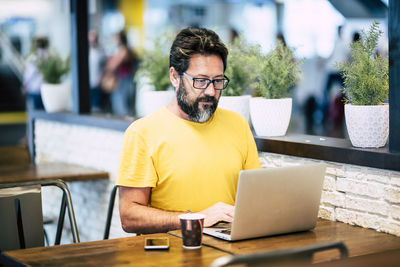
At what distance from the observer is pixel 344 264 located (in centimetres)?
162

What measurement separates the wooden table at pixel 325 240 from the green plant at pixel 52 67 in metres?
3.00

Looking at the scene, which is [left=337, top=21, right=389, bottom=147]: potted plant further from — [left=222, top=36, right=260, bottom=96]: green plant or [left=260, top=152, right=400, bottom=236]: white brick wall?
[left=222, top=36, right=260, bottom=96]: green plant

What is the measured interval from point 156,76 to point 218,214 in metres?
1.75

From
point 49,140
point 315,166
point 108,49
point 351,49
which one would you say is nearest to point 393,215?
point 315,166

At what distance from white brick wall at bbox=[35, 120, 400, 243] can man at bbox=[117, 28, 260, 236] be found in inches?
16.9

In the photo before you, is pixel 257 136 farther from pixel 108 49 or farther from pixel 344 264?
pixel 108 49

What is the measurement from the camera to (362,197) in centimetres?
258

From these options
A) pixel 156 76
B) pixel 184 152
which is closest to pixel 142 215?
pixel 184 152

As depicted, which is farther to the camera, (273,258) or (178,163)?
(178,163)

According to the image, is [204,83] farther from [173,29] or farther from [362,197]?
[173,29]

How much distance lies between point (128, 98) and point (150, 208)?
8720 millimetres

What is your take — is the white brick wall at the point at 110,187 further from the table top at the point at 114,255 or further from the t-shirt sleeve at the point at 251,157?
the table top at the point at 114,255

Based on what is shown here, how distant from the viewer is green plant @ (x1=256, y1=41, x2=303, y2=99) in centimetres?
308

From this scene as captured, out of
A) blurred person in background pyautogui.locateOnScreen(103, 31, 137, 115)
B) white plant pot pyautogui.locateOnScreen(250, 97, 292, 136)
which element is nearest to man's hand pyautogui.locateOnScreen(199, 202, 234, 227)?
white plant pot pyautogui.locateOnScreen(250, 97, 292, 136)
